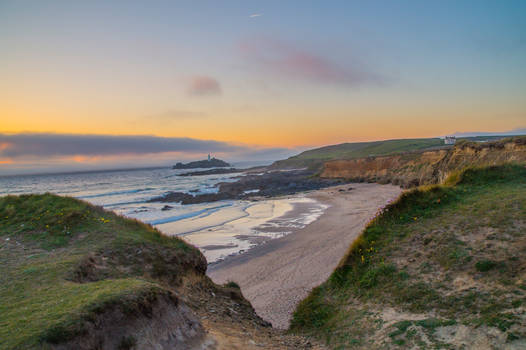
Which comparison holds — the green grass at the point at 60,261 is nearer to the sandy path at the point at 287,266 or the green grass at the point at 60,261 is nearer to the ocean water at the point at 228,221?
the sandy path at the point at 287,266

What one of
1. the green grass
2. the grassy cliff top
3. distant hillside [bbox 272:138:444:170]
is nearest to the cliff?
the grassy cliff top

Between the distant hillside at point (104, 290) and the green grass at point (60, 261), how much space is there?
0.02m

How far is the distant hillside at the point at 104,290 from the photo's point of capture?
4.84 meters

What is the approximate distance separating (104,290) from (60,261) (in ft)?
9.57

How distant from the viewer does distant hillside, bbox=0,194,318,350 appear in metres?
4.84

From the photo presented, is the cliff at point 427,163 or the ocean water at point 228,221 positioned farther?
the cliff at point 427,163

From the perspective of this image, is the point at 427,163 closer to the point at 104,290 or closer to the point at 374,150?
the point at 104,290

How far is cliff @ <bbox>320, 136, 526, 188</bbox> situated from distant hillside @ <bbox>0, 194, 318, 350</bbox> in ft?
47.9

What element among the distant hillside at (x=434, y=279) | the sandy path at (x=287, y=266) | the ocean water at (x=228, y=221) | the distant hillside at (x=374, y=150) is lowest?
the ocean water at (x=228, y=221)

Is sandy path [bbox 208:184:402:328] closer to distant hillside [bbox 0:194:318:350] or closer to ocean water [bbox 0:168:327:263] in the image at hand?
ocean water [bbox 0:168:327:263]

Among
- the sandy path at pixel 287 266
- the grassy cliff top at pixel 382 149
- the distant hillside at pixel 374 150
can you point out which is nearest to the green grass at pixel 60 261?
the sandy path at pixel 287 266

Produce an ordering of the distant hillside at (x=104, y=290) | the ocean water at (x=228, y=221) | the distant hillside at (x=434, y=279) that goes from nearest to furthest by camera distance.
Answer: the distant hillside at (x=104, y=290) < the distant hillside at (x=434, y=279) < the ocean water at (x=228, y=221)

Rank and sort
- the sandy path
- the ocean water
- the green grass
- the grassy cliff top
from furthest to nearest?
the grassy cliff top < the ocean water < the sandy path < the green grass

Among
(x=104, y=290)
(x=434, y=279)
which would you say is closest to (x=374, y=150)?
(x=434, y=279)
